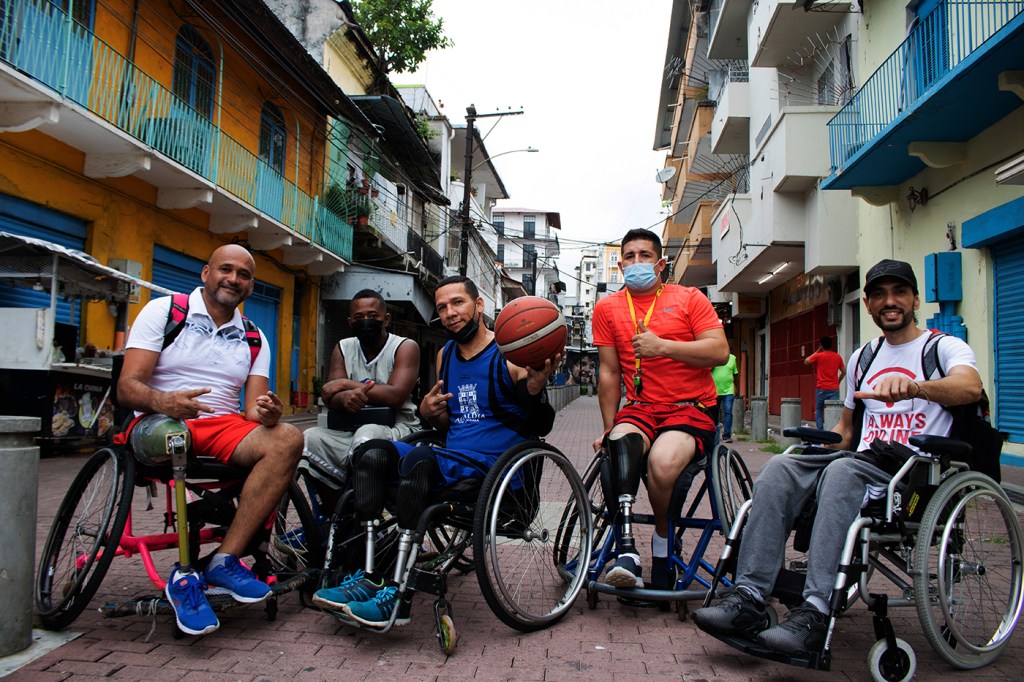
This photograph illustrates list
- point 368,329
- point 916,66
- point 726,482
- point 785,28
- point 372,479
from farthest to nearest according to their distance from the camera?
point 785,28 < point 916,66 < point 368,329 < point 726,482 < point 372,479

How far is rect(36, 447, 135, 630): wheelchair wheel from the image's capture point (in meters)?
2.96

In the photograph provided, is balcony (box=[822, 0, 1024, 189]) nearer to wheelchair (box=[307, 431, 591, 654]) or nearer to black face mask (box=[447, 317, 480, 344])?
black face mask (box=[447, 317, 480, 344])

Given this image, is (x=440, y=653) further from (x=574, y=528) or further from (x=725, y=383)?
(x=725, y=383)

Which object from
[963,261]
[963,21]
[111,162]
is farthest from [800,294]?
[111,162]

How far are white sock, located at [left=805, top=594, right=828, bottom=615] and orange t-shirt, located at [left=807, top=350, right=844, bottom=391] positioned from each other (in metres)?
9.65

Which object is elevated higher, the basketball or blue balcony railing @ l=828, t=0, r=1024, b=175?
blue balcony railing @ l=828, t=0, r=1024, b=175

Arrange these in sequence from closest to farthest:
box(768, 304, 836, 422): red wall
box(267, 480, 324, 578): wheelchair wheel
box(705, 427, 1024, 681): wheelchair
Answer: box(705, 427, 1024, 681): wheelchair
box(267, 480, 324, 578): wheelchair wheel
box(768, 304, 836, 422): red wall

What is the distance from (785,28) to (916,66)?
194 inches

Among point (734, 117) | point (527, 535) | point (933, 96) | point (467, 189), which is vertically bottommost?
point (527, 535)

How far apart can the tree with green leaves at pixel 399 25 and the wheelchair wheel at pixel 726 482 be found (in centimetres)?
2335

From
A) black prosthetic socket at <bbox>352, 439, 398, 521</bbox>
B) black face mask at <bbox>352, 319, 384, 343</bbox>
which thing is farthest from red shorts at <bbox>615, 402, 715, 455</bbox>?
black face mask at <bbox>352, 319, 384, 343</bbox>

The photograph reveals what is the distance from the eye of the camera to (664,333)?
391 cm

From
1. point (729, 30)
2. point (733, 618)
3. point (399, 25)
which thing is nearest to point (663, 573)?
point (733, 618)

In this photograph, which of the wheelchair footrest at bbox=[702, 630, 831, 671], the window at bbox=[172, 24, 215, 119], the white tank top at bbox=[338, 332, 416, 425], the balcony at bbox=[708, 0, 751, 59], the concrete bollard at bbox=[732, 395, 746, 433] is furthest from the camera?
the balcony at bbox=[708, 0, 751, 59]
